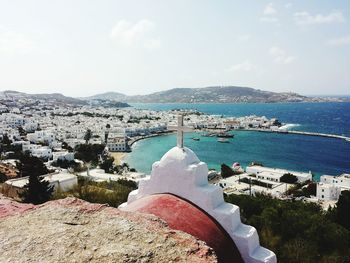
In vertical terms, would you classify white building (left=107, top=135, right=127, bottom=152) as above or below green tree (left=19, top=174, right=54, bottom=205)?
below

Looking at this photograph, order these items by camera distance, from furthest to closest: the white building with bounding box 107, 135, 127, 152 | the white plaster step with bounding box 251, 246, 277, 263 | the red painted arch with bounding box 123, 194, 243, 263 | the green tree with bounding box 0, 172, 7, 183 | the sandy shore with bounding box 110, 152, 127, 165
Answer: the white building with bounding box 107, 135, 127, 152, the sandy shore with bounding box 110, 152, 127, 165, the green tree with bounding box 0, 172, 7, 183, the white plaster step with bounding box 251, 246, 277, 263, the red painted arch with bounding box 123, 194, 243, 263

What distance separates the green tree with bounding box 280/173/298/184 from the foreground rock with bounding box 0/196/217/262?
48368mm

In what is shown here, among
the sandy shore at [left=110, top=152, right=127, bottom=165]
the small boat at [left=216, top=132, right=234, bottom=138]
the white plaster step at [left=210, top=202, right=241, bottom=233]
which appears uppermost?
the white plaster step at [left=210, top=202, right=241, bottom=233]

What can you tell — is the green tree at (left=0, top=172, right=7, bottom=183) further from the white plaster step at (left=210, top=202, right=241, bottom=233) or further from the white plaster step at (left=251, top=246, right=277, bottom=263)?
Result: the white plaster step at (left=251, top=246, right=277, bottom=263)

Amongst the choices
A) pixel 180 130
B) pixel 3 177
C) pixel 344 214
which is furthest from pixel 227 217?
pixel 3 177

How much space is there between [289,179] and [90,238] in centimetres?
4956

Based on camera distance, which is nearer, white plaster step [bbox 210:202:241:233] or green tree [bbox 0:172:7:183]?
white plaster step [bbox 210:202:241:233]

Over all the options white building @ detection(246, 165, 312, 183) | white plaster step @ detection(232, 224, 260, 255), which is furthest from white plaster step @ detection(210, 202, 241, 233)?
white building @ detection(246, 165, 312, 183)

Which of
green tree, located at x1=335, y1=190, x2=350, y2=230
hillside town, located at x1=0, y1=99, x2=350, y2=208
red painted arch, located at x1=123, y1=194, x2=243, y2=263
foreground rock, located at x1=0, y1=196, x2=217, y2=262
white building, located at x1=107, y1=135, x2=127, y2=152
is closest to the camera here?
foreground rock, located at x1=0, y1=196, x2=217, y2=262

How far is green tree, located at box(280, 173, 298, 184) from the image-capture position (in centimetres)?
4947

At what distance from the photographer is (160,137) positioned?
104 metres

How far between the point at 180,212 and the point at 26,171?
26166 mm

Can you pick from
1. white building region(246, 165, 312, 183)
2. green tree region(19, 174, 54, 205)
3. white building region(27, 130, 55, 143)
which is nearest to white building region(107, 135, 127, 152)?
white building region(27, 130, 55, 143)

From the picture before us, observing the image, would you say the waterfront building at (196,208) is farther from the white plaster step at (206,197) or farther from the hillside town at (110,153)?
the hillside town at (110,153)
